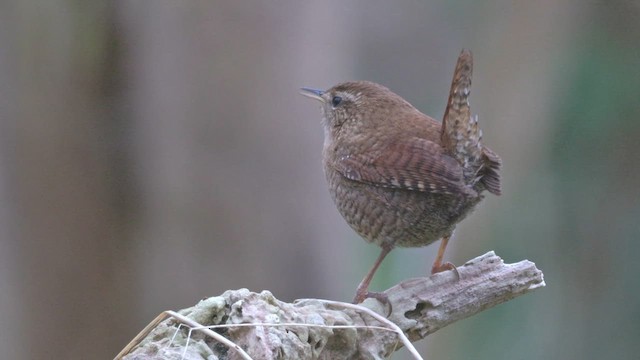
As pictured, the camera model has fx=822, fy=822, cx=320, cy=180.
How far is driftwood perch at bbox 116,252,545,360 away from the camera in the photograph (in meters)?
1.64

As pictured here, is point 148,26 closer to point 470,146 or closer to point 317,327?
point 470,146

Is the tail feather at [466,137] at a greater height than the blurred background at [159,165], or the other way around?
the tail feather at [466,137]

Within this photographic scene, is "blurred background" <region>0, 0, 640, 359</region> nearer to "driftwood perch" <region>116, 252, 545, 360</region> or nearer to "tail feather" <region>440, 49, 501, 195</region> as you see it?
"tail feather" <region>440, 49, 501, 195</region>

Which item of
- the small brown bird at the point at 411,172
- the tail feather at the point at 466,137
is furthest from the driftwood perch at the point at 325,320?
the tail feather at the point at 466,137

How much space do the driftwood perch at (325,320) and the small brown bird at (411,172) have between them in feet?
0.47

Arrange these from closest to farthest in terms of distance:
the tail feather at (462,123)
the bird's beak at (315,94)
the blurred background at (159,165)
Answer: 1. the tail feather at (462,123)
2. the bird's beak at (315,94)
3. the blurred background at (159,165)

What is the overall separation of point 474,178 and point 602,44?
170 inches

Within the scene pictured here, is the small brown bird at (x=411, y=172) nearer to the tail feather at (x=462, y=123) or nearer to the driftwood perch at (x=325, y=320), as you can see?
the tail feather at (x=462, y=123)

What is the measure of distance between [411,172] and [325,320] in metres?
0.68

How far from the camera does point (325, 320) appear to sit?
1.86m

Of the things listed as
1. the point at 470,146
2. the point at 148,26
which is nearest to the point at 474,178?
the point at 470,146

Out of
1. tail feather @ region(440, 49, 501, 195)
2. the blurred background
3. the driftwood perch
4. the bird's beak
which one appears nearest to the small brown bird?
tail feather @ region(440, 49, 501, 195)

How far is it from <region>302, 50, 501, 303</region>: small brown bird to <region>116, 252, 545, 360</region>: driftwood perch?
0.47 ft

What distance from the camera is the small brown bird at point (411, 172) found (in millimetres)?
2365
